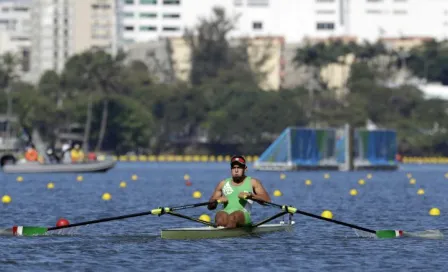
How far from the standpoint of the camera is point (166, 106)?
626 feet

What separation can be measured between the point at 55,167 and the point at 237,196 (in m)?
54.9

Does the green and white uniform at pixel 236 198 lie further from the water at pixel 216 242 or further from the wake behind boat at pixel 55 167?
the wake behind boat at pixel 55 167

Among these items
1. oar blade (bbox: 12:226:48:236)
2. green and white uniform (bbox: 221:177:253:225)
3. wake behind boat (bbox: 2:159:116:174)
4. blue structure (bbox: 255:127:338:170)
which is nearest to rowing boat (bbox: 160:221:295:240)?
green and white uniform (bbox: 221:177:253:225)

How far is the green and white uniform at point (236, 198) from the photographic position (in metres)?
36.1

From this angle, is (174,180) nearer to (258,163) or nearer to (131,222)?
(258,163)

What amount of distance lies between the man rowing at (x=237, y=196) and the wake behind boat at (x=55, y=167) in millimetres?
54208

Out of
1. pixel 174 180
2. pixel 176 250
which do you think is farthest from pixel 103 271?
pixel 174 180

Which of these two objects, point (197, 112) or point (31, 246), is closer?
point (31, 246)

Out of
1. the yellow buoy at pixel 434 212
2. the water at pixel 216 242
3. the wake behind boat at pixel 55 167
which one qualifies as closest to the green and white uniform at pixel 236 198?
the water at pixel 216 242

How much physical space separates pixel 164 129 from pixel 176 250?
155 meters

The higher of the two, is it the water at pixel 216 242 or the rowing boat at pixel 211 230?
the rowing boat at pixel 211 230

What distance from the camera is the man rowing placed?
3594cm

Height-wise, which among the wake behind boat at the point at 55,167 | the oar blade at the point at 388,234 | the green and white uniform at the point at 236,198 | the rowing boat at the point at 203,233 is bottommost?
the wake behind boat at the point at 55,167

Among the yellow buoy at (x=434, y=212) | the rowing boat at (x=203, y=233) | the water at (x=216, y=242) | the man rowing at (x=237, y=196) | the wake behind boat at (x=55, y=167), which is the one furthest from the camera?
the wake behind boat at (x=55, y=167)
